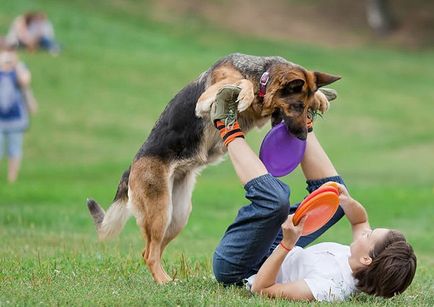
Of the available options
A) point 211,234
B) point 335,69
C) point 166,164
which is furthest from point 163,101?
point 166,164

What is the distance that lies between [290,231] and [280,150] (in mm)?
975

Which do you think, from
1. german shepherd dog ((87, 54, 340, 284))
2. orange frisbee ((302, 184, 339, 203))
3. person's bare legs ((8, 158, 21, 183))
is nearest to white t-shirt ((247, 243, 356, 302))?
orange frisbee ((302, 184, 339, 203))

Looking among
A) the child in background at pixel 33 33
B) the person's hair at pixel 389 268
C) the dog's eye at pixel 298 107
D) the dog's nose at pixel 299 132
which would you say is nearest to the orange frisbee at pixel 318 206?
the person's hair at pixel 389 268

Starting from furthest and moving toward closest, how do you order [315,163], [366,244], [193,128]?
[193,128]
[315,163]
[366,244]

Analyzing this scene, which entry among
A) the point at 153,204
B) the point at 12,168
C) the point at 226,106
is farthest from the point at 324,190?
the point at 12,168

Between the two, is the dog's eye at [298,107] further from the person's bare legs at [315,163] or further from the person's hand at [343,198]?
the person's hand at [343,198]

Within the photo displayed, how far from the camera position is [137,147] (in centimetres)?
2281

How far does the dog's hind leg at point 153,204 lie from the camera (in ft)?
23.4

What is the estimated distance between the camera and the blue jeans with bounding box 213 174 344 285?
19.9 ft

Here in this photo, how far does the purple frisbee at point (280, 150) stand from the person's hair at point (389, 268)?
3.44ft

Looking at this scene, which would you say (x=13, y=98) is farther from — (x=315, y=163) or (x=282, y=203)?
(x=282, y=203)

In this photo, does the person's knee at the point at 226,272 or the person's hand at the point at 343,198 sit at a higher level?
the person's hand at the point at 343,198

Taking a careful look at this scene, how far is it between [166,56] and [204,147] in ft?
81.2

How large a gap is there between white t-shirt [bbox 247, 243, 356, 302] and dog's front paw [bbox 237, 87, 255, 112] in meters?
1.05
